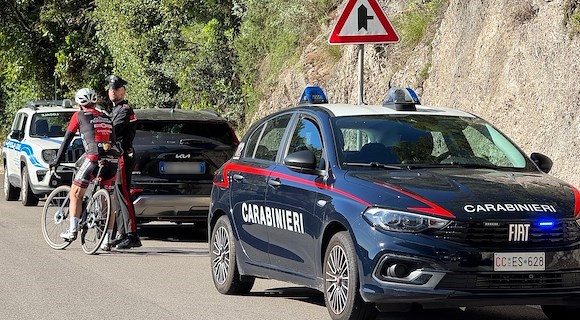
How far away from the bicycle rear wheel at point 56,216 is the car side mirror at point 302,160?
5.87 m

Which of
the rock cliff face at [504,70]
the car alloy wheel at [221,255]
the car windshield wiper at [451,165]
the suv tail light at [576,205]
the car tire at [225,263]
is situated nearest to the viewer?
the suv tail light at [576,205]

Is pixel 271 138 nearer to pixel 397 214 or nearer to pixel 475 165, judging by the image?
pixel 475 165

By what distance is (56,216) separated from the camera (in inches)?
571

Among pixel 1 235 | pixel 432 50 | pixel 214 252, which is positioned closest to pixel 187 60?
pixel 432 50

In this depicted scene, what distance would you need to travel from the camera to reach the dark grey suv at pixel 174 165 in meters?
14.7

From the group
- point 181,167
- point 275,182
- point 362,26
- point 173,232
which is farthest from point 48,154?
point 275,182

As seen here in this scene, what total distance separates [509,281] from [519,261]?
143mm

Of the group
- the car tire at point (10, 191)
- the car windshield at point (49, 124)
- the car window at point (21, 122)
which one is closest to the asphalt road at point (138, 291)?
the car windshield at point (49, 124)

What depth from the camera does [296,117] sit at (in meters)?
10.1

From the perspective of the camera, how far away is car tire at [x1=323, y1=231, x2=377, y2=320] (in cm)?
833

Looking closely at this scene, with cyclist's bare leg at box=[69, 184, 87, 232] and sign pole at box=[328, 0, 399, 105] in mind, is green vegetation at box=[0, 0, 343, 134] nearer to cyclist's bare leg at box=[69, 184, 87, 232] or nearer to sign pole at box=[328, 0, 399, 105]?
sign pole at box=[328, 0, 399, 105]

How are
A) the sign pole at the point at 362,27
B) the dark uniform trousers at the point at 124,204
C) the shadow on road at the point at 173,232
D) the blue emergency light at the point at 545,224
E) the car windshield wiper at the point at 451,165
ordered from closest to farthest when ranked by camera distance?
the blue emergency light at the point at 545,224 → the car windshield wiper at the point at 451,165 → the sign pole at the point at 362,27 → the dark uniform trousers at the point at 124,204 → the shadow on road at the point at 173,232

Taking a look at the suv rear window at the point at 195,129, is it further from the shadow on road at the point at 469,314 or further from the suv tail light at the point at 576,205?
the suv tail light at the point at 576,205

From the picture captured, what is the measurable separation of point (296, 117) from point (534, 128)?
21.1ft
